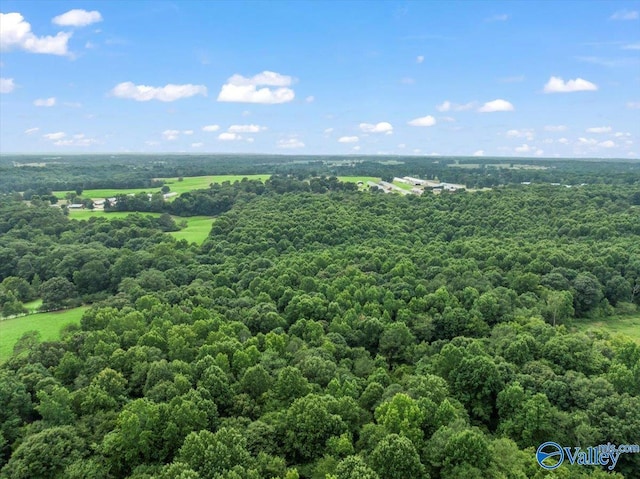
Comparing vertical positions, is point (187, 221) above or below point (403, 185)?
below

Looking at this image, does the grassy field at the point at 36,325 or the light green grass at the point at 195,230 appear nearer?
the grassy field at the point at 36,325

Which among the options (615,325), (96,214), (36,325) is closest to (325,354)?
(36,325)

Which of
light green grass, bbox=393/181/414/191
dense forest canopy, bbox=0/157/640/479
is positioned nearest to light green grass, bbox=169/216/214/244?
dense forest canopy, bbox=0/157/640/479

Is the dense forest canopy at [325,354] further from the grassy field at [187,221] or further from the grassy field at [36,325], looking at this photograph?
the grassy field at [187,221]

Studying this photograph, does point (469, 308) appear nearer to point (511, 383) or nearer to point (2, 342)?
point (511, 383)

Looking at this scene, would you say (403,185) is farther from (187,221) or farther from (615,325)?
(615,325)

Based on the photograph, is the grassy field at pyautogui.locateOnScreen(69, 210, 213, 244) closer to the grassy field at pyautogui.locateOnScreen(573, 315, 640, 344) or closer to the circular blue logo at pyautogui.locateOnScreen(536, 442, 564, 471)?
the grassy field at pyautogui.locateOnScreen(573, 315, 640, 344)

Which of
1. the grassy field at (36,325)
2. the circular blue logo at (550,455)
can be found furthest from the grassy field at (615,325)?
the grassy field at (36,325)

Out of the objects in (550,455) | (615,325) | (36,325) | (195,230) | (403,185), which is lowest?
(615,325)
